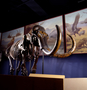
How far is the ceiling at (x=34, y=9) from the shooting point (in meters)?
2.76

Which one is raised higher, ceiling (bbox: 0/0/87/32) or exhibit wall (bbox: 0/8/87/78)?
ceiling (bbox: 0/0/87/32)

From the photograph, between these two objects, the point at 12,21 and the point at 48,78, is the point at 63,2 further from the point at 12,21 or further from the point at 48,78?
the point at 48,78

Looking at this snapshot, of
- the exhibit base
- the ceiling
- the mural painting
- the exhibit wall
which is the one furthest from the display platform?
the ceiling

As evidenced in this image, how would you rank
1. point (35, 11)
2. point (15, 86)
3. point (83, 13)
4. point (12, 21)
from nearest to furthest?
point (15, 86) < point (83, 13) < point (35, 11) < point (12, 21)

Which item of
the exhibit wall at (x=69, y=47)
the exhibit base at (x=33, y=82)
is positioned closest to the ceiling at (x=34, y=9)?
the exhibit wall at (x=69, y=47)

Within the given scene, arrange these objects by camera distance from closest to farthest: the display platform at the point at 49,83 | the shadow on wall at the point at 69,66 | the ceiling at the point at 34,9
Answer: the display platform at the point at 49,83, the shadow on wall at the point at 69,66, the ceiling at the point at 34,9

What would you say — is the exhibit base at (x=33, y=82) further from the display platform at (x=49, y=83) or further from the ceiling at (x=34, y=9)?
the ceiling at (x=34, y=9)

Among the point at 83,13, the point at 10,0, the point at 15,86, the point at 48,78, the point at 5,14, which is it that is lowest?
the point at 15,86

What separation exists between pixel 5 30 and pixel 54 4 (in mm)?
2697

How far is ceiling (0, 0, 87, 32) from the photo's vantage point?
108 inches

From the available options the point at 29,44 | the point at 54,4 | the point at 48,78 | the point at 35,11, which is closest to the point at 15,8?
the point at 35,11

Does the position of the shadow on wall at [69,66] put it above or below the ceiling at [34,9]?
below

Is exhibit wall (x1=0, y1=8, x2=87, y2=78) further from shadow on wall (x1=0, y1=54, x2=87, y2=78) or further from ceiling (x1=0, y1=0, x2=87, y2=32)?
ceiling (x1=0, y1=0, x2=87, y2=32)

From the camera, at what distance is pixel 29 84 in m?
1.14
